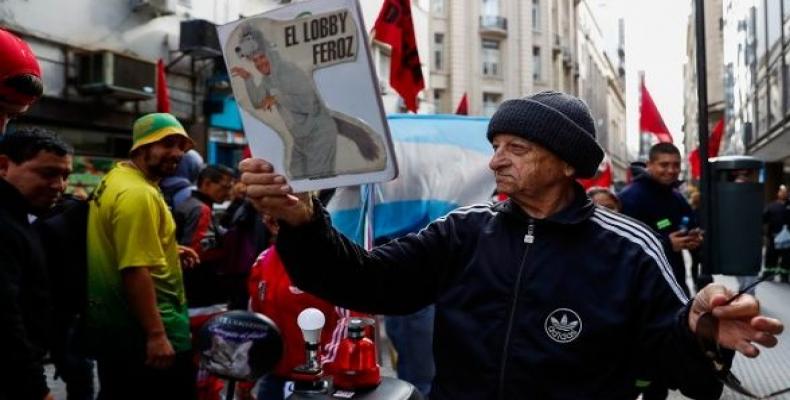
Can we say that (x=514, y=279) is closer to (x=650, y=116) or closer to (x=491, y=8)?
(x=650, y=116)

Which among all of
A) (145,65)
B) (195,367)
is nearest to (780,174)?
(145,65)

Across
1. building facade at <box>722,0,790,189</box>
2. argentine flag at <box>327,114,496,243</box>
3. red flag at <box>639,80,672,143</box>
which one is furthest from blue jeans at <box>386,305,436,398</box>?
building facade at <box>722,0,790,189</box>

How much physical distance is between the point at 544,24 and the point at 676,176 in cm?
4284

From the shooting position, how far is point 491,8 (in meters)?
44.7

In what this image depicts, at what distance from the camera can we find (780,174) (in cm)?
3042

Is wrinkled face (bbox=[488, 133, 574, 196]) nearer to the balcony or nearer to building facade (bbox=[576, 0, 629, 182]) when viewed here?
the balcony

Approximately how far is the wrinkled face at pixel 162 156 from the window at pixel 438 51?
37467 mm

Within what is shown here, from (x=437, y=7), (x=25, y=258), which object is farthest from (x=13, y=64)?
(x=437, y=7)

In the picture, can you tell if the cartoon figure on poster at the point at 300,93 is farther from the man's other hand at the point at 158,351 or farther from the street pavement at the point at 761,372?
the street pavement at the point at 761,372

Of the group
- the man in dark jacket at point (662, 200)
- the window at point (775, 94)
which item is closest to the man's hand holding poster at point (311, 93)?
the man in dark jacket at point (662, 200)

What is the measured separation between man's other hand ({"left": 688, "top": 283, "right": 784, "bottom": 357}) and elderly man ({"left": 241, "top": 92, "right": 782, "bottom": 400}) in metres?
0.15

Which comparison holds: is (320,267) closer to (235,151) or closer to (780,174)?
(235,151)

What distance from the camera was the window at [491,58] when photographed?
1703 inches

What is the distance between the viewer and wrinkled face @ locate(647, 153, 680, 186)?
18.9 ft
